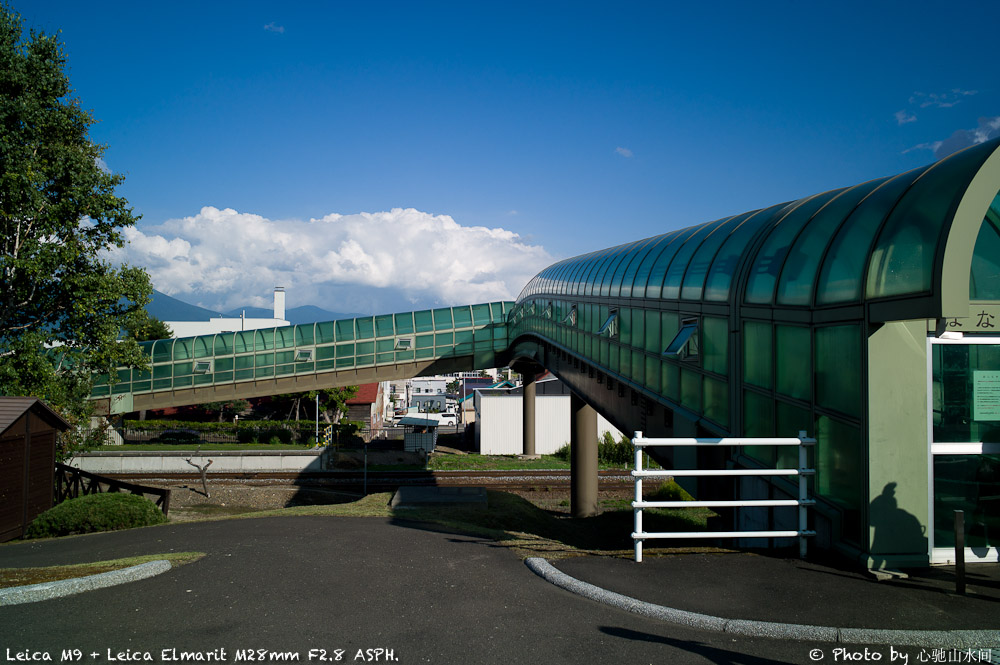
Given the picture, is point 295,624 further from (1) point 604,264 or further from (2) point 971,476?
(1) point 604,264

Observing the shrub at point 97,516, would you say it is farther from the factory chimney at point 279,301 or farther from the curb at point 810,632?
the factory chimney at point 279,301

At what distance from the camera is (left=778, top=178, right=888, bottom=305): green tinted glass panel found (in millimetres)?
7067

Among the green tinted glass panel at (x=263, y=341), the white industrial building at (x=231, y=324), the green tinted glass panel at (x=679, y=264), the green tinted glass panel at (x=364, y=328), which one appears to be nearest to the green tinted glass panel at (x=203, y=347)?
the green tinted glass panel at (x=263, y=341)

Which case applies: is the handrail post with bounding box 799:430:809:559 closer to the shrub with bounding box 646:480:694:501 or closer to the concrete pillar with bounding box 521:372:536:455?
the shrub with bounding box 646:480:694:501

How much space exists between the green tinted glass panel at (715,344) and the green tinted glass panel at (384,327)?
97.7 ft

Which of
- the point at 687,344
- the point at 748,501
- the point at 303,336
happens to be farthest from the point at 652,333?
the point at 303,336

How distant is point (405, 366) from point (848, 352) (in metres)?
33.8

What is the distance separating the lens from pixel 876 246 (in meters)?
6.04

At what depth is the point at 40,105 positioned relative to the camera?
1947 centimetres

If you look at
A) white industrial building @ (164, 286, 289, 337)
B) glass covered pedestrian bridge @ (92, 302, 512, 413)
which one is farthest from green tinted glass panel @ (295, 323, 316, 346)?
white industrial building @ (164, 286, 289, 337)

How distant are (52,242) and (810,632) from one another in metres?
22.2

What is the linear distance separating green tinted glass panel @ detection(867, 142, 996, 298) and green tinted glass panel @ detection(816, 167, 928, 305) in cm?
18

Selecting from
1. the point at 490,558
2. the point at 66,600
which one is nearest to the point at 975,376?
the point at 490,558

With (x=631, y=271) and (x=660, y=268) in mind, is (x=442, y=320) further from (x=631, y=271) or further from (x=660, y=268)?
(x=660, y=268)
